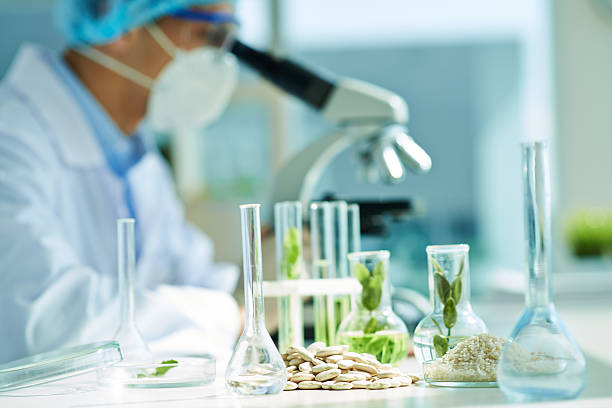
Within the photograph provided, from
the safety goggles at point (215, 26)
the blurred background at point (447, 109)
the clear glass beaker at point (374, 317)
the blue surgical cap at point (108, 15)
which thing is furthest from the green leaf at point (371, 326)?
the blurred background at point (447, 109)

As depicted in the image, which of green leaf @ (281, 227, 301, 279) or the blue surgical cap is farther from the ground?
the blue surgical cap

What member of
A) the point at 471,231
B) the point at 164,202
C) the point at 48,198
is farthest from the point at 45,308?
the point at 471,231

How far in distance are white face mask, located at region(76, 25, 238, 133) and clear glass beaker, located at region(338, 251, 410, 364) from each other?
36.8 inches

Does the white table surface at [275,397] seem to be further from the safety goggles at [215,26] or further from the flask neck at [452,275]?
→ the safety goggles at [215,26]

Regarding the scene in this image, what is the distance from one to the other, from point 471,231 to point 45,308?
10.8 feet

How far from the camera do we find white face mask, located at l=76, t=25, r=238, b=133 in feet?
5.86

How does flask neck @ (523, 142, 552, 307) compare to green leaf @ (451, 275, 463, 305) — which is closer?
flask neck @ (523, 142, 552, 307)

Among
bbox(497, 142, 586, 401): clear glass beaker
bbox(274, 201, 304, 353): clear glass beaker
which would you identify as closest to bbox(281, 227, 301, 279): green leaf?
bbox(274, 201, 304, 353): clear glass beaker

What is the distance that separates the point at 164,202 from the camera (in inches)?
86.1

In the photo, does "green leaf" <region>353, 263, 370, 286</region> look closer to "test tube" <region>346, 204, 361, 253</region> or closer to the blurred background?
"test tube" <region>346, 204, 361, 253</region>

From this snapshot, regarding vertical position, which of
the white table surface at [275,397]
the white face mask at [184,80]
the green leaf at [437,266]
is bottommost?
the white table surface at [275,397]

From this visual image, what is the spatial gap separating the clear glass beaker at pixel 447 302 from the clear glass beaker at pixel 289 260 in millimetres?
210

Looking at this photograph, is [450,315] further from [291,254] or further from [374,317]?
[291,254]

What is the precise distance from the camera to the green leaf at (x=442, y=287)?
2.84 feet
